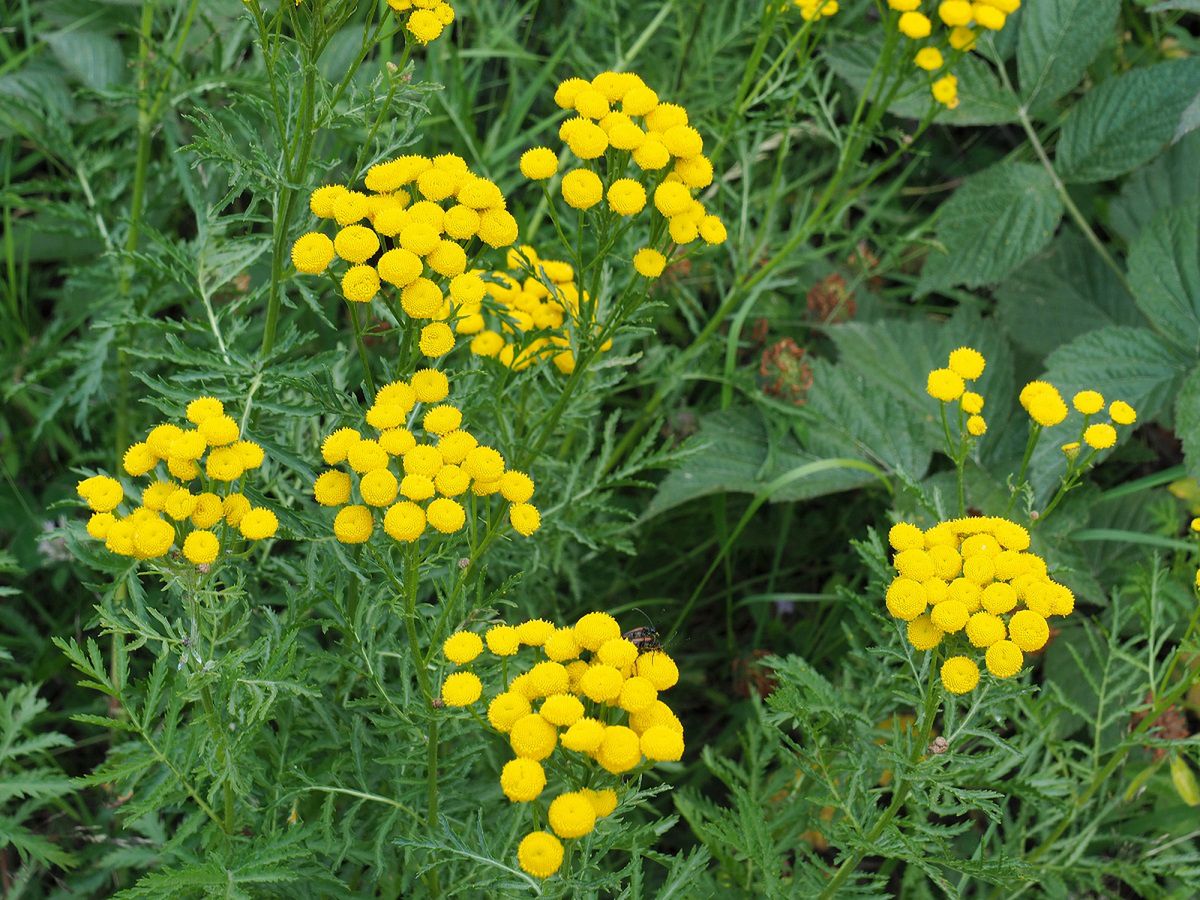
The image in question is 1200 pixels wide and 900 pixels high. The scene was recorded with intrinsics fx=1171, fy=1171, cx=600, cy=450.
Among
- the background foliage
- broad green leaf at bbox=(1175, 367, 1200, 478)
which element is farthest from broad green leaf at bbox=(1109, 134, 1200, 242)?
broad green leaf at bbox=(1175, 367, 1200, 478)

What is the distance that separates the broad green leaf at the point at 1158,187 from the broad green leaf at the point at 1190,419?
850 mm

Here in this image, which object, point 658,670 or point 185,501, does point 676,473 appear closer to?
point 658,670

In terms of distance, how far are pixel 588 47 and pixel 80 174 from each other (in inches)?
73.2

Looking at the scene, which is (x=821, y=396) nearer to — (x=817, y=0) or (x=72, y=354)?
(x=817, y=0)

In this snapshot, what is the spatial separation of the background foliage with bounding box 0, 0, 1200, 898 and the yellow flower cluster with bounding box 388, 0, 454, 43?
0.07 m

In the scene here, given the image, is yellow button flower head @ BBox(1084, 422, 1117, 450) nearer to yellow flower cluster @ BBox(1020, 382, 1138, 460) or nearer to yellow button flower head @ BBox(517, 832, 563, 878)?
yellow flower cluster @ BBox(1020, 382, 1138, 460)

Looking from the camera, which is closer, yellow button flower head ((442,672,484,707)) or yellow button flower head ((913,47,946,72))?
yellow button flower head ((442,672,484,707))

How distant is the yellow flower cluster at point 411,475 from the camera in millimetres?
1767

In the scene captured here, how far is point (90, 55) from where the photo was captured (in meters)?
3.75

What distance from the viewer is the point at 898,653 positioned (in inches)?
82.0

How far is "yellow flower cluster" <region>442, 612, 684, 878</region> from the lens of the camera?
1.55 meters

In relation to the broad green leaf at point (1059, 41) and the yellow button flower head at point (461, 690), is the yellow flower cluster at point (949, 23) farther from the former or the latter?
the yellow button flower head at point (461, 690)

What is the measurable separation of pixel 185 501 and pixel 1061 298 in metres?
2.95

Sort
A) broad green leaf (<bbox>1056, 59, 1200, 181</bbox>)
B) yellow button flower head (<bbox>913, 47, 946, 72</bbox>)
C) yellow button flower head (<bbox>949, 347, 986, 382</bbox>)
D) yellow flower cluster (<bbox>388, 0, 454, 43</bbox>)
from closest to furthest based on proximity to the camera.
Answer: yellow flower cluster (<bbox>388, 0, 454, 43</bbox>) → yellow button flower head (<bbox>949, 347, 986, 382</bbox>) → yellow button flower head (<bbox>913, 47, 946, 72</bbox>) → broad green leaf (<bbox>1056, 59, 1200, 181</bbox>)
